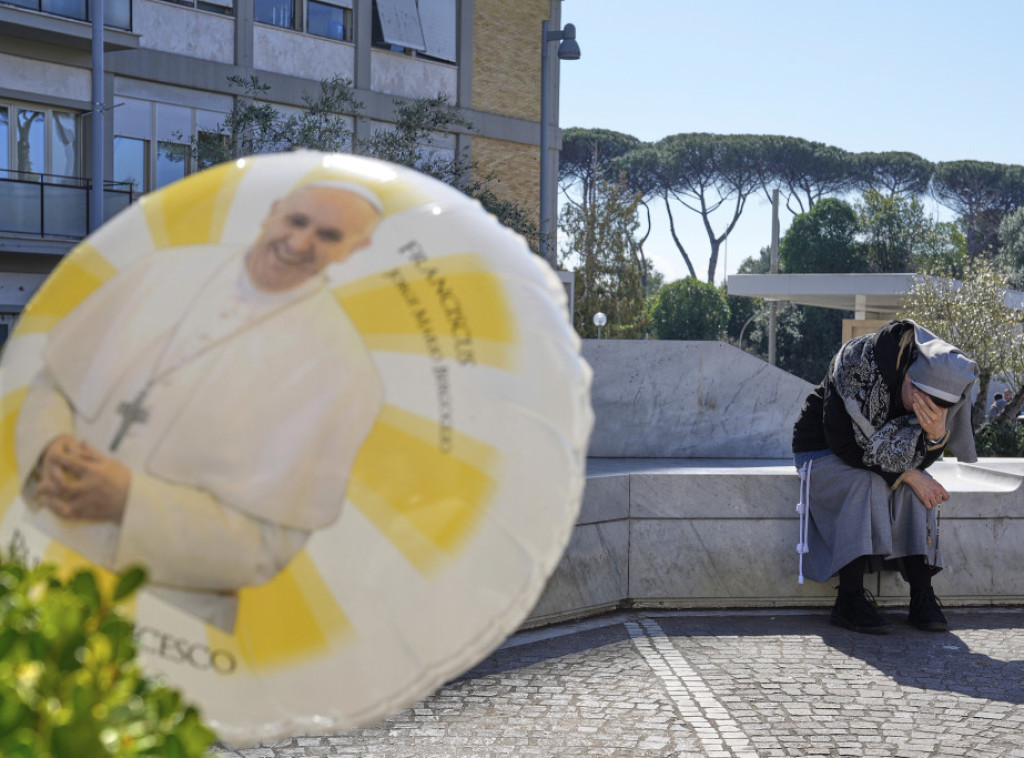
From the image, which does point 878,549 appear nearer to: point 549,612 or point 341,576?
point 549,612

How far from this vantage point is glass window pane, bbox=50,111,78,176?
24656 millimetres

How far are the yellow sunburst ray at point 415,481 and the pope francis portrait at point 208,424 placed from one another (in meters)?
0.03

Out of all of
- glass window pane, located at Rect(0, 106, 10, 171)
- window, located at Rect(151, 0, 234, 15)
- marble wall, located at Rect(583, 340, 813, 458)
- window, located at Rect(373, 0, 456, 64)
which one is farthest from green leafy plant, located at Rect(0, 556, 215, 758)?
window, located at Rect(373, 0, 456, 64)

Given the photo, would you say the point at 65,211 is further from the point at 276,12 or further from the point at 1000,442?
the point at 1000,442

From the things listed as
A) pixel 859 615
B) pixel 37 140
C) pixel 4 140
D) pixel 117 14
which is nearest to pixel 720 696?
pixel 859 615

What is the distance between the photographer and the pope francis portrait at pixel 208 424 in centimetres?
195

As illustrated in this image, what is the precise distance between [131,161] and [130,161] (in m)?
0.02

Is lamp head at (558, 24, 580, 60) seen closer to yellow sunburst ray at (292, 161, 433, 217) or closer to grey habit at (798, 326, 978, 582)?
grey habit at (798, 326, 978, 582)

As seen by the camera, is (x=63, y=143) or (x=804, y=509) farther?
(x=63, y=143)

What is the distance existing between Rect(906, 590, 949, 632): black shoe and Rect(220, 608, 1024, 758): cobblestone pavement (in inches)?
2.8

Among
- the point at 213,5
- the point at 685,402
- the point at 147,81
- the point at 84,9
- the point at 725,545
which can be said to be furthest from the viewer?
the point at 213,5

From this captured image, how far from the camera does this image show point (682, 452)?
11305 millimetres

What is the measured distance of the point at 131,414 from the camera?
1.97 m

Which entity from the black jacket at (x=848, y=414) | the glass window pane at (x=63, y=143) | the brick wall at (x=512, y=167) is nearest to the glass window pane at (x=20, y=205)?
the glass window pane at (x=63, y=143)
